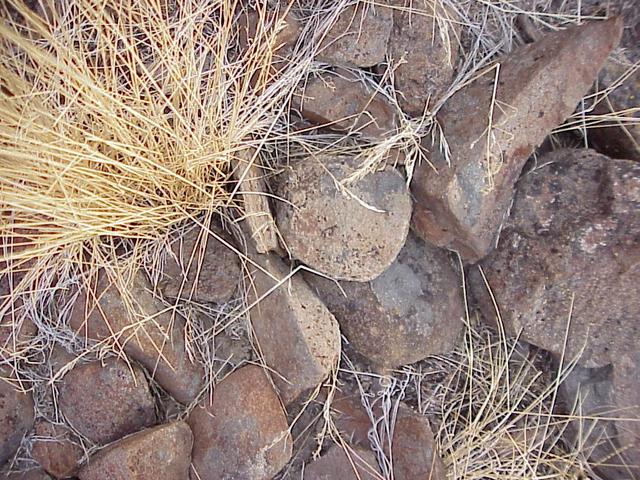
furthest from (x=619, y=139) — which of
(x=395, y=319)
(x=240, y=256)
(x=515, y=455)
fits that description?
(x=240, y=256)

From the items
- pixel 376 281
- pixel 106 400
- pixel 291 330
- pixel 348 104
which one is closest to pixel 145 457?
pixel 106 400

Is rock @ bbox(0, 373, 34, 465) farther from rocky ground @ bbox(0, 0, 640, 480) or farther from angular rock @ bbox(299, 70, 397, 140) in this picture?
angular rock @ bbox(299, 70, 397, 140)

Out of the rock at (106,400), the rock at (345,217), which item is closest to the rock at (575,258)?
the rock at (345,217)

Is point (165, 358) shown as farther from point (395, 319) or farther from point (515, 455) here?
point (515, 455)

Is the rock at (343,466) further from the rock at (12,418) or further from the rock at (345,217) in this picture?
the rock at (12,418)

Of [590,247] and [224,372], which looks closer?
[590,247]

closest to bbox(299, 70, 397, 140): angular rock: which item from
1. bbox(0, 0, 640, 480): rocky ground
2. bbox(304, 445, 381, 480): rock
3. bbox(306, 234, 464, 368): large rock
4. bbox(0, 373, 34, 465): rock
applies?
bbox(0, 0, 640, 480): rocky ground
